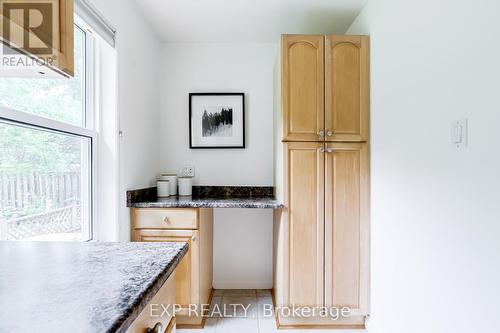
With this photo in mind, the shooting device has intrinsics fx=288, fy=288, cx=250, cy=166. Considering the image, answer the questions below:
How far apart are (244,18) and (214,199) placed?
1472 mm

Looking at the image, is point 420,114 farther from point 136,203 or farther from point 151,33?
point 151,33

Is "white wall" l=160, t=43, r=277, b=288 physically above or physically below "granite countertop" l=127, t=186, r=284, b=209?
above

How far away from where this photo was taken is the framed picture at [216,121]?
2.69 metres

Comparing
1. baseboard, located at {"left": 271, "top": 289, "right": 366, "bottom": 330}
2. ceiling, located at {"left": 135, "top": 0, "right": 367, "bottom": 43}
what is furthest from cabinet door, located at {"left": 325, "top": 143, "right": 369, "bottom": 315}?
ceiling, located at {"left": 135, "top": 0, "right": 367, "bottom": 43}

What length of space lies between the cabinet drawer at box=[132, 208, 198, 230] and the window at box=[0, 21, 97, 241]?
323 mm

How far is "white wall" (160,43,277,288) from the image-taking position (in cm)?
271

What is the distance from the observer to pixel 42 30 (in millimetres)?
619

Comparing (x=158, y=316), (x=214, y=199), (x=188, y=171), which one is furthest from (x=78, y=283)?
(x=188, y=171)

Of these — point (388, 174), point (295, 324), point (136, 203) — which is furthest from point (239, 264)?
point (388, 174)

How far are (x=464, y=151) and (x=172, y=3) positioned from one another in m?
2.04

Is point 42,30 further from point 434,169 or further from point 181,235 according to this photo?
point 181,235

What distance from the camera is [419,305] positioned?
1418mm

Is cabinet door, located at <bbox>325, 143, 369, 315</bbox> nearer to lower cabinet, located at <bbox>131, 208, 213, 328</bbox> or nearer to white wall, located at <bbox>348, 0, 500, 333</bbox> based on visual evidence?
white wall, located at <bbox>348, 0, 500, 333</bbox>

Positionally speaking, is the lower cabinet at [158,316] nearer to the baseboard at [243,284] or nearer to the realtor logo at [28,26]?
the realtor logo at [28,26]
